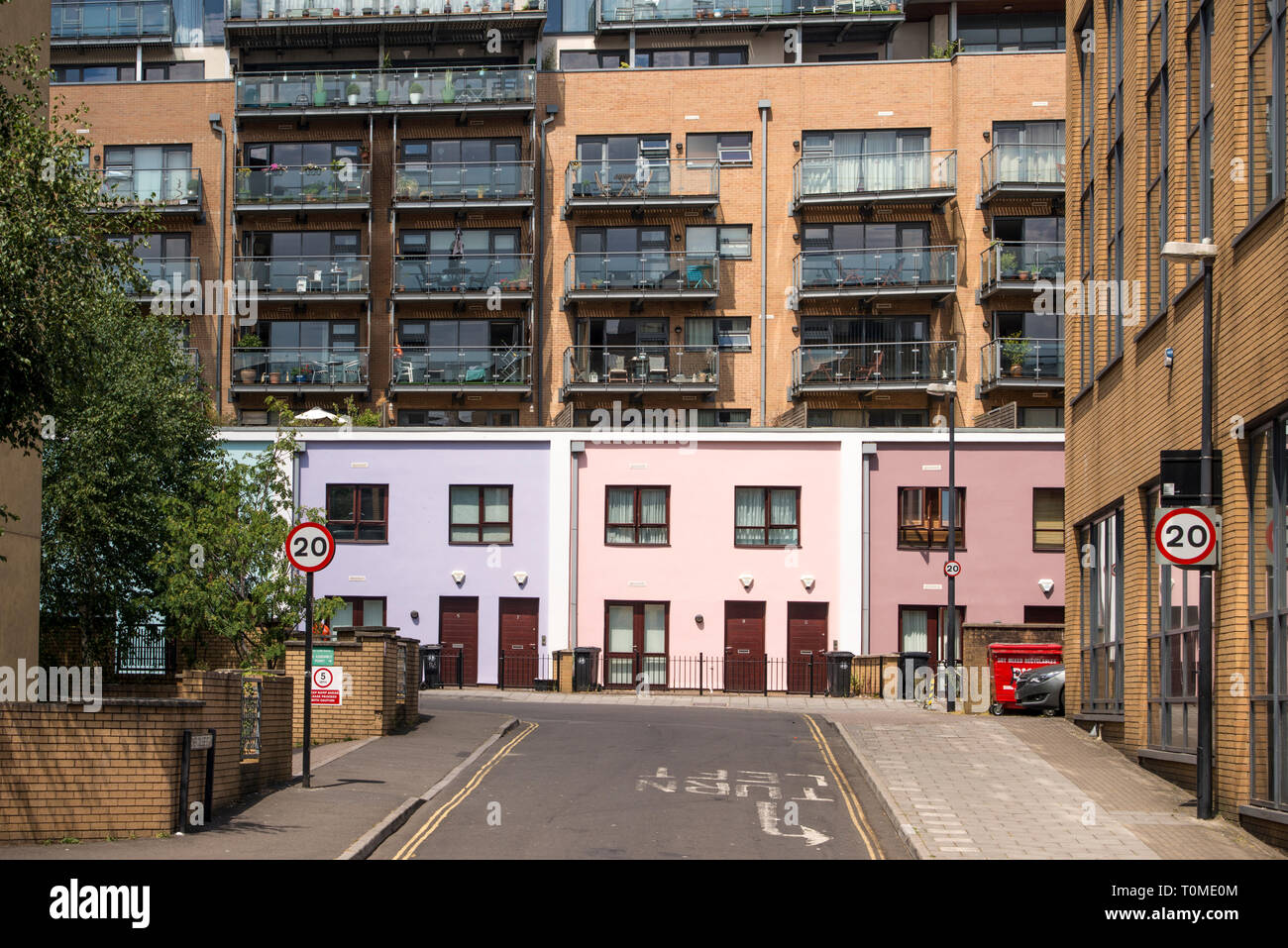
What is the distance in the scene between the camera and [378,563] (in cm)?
4297

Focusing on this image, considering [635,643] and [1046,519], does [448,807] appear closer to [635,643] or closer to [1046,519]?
[635,643]

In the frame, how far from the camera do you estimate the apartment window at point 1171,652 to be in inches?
758

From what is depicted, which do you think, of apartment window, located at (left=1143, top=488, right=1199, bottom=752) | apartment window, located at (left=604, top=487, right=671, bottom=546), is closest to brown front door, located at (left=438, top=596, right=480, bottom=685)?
apartment window, located at (left=604, top=487, right=671, bottom=546)

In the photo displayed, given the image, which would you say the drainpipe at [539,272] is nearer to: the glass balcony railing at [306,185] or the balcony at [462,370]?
the balcony at [462,370]

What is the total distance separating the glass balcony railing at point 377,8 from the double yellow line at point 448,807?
37191mm

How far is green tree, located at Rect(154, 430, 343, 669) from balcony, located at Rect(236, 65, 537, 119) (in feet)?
91.0

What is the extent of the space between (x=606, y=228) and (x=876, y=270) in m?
9.46

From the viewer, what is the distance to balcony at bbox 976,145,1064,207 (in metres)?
49.4


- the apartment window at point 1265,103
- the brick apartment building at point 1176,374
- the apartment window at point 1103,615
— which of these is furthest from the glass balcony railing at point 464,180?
the apartment window at point 1265,103

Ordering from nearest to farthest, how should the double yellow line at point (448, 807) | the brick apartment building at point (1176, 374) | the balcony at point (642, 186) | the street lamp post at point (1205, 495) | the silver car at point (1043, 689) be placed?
the double yellow line at point (448, 807) < the brick apartment building at point (1176, 374) < the street lamp post at point (1205, 495) < the silver car at point (1043, 689) < the balcony at point (642, 186)

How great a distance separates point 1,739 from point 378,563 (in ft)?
92.5

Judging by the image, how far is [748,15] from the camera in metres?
56.9

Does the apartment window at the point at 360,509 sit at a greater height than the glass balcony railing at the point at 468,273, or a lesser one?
lesser

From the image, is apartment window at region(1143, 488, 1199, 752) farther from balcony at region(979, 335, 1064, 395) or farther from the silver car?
balcony at region(979, 335, 1064, 395)
